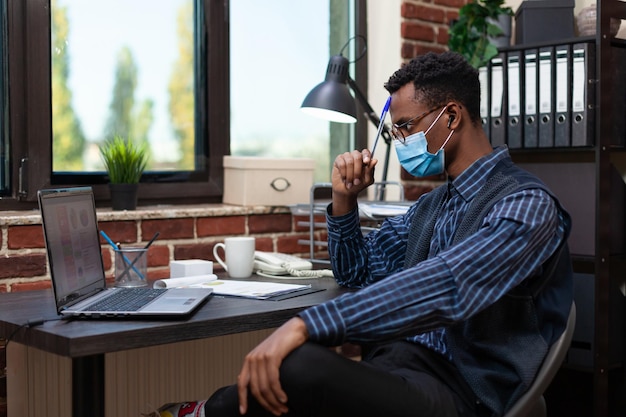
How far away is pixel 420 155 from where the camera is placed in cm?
183

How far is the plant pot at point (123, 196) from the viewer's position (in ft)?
7.82

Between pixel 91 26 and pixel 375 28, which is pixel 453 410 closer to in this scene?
pixel 91 26

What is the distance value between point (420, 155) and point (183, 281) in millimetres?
649

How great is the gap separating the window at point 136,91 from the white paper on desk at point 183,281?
1.88 feet

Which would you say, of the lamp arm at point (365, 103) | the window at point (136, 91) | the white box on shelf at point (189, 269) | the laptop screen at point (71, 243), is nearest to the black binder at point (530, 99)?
the lamp arm at point (365, 103)

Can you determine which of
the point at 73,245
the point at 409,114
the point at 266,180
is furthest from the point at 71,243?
the point at 266,180

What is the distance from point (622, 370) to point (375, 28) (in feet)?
4.75

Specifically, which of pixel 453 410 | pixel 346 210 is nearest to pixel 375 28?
pixel 346 210

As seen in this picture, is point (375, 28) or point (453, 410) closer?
point (453, 410)

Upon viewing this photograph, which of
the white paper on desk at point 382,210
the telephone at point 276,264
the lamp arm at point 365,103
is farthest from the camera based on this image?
the lamp arm at point 365,103

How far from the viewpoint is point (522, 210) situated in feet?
4.84

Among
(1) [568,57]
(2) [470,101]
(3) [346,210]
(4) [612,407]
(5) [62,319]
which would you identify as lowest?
(4) [612,407]

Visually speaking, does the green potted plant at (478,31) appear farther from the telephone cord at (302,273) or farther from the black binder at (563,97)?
the telephone cord at (302,273)

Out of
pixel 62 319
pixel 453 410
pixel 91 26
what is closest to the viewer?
pixel 453 410
